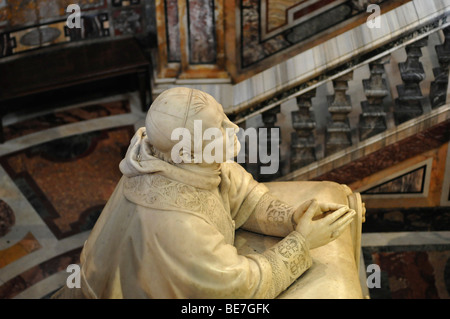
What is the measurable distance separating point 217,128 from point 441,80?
2636 millimetres

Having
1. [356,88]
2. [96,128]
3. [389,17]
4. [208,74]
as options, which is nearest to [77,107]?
[96,128]

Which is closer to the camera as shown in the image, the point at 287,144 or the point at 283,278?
the point at 283,278

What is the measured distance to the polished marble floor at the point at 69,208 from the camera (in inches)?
191

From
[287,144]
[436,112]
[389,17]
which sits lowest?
[287,144]

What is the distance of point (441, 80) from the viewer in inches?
195

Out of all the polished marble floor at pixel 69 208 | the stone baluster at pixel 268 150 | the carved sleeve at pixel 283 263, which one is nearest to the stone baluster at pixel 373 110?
the stone baluster at pixel 268 150

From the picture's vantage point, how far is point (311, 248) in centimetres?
309

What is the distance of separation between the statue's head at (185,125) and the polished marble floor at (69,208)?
2.35 meters

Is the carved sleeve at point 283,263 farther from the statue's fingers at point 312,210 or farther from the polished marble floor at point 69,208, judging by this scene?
the polished marble floor at point 69,208

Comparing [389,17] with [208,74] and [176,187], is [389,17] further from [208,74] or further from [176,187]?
[176,187]

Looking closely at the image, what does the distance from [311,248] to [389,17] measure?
7.50ft

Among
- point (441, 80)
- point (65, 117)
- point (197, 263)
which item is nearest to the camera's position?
point (197, 263)

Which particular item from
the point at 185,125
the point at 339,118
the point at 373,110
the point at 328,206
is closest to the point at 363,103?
the point at 373,110

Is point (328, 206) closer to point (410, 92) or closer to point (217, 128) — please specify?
point (217, 128)
